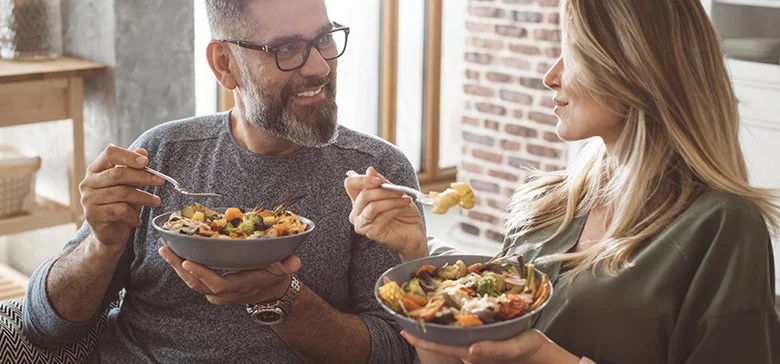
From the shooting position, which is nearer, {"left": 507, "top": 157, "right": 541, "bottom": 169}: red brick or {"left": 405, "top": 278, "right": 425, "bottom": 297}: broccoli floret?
{"left": 405, "top": 278, "right": 425, "bottom": 297}: broccoli floret

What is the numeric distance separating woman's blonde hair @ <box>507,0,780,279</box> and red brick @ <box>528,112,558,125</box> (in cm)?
312

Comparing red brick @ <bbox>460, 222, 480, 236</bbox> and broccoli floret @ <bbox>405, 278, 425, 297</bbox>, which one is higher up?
broccoli floret @ <bbox>405, 278, 425, 297</bbox>

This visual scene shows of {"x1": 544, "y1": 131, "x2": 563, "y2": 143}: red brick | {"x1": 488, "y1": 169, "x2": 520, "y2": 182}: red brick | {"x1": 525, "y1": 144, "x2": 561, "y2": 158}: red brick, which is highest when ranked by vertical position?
{"x1": 544, "y1": 131, "x2": 563, "y2": 143}: red brick

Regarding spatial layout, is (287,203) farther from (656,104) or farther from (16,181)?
(16,181)

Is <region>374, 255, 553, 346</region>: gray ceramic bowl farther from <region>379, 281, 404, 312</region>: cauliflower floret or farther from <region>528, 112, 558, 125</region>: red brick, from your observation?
<region>528, 112, 558, 125</region>: red brick

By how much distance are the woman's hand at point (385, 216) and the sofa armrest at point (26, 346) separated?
2.46 feet

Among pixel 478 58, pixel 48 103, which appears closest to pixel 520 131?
pixel 478 58

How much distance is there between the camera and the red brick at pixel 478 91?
5.25 metres

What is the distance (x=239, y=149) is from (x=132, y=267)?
12.6 inches

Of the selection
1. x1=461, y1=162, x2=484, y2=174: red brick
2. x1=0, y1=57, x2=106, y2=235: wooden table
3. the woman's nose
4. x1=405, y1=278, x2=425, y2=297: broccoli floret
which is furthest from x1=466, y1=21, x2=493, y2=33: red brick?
x1=405, y1=278, x2=425, y2=297: broccoli floret

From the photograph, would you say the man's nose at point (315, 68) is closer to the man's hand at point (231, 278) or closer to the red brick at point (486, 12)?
the man's hand at point (231, 278)

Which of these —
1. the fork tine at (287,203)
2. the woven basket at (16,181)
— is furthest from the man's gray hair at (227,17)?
the woven basket at (16,181)

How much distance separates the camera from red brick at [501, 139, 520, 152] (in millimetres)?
5176

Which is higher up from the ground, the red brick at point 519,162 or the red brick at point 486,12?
the red brick at point 486,12
